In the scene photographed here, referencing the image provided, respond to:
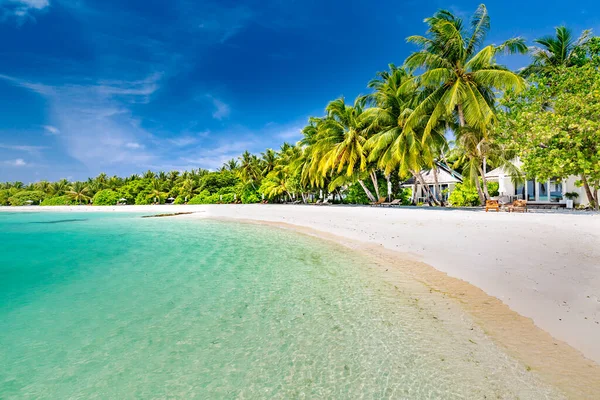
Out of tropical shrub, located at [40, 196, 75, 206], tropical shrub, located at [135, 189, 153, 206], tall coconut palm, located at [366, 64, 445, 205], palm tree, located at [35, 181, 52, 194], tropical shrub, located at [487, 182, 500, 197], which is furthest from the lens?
palm tree, located at [35, 181, 52, 194]

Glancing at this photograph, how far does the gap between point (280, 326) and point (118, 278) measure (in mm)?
4638

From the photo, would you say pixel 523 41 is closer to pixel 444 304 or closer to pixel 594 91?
pixel 594 91

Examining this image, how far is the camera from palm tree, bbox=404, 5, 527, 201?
1266 centimetres

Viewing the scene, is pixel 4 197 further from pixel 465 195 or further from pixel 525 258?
pixel 525 258

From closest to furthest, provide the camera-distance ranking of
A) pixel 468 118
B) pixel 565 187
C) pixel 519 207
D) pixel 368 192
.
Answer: pixel 519 207 → pixel 468 118 → pixel 565 187 → pixel 368 192

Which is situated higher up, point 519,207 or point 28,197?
point 28,197

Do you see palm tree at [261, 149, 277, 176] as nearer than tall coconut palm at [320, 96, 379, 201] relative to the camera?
No

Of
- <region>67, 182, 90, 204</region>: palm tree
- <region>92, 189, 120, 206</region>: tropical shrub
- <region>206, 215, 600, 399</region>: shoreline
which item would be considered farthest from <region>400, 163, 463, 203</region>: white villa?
<region>67, 182, 90, 204</region>: palm tree

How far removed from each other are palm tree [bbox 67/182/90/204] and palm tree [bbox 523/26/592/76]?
2302 inches

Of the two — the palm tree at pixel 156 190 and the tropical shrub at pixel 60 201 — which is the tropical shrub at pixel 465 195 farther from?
the tropical shrub at pixel 60 201

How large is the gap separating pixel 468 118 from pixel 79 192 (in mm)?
57143

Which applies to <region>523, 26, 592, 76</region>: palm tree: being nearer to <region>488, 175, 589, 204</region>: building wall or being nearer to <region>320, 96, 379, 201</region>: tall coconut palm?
<region>488, 175, 589, 204</region>: building wall

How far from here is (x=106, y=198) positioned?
1809 inches

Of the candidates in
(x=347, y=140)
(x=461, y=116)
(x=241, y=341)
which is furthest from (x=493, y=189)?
(x=241, y=341)
